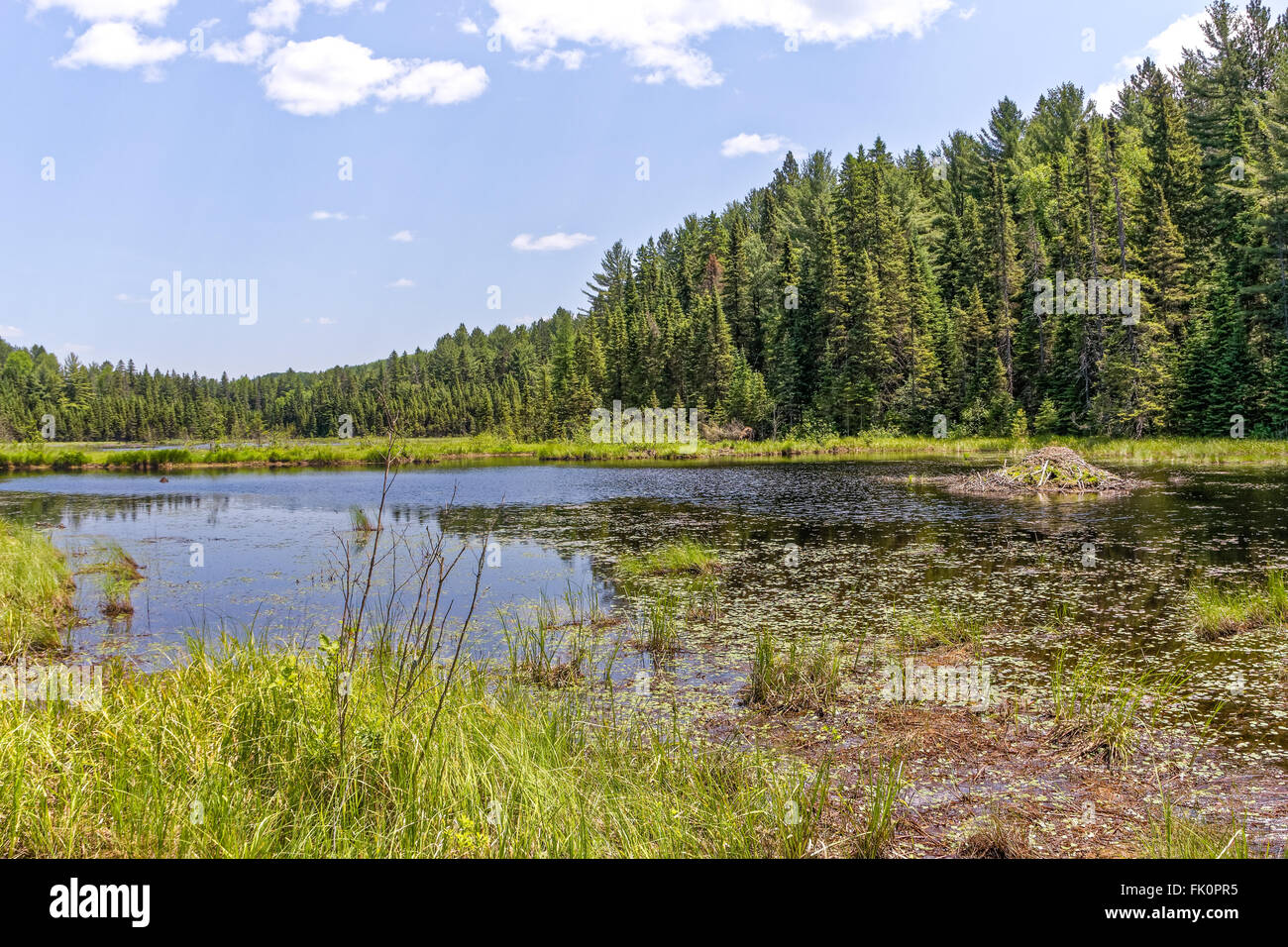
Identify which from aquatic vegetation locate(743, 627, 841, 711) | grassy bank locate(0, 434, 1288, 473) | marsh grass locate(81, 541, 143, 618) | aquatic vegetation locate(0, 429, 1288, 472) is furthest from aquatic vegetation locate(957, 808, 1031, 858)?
grassy bank locate(0, 434, 1288, 473)

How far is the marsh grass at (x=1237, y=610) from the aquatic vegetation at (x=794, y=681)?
4919 mm

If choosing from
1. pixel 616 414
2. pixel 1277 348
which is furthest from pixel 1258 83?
pixel 616 414

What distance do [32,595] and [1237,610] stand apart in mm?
16883

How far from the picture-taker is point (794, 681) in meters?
7.37

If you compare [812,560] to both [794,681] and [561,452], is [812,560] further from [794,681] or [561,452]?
[561,452]

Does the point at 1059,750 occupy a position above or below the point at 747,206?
below

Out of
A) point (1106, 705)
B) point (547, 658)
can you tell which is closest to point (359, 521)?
point (547, 658)

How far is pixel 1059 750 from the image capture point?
584 centimetres

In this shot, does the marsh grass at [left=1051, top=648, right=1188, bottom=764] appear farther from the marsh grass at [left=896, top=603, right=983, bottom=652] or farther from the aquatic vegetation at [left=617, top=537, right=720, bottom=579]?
the aquatic vegetation at [left=617, top=537, right=720, bottom=579]

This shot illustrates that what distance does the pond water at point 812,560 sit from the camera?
856 centimetres

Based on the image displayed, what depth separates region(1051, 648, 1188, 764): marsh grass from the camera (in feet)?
19.1

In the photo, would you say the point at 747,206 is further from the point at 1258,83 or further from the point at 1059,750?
the point at 1059,750

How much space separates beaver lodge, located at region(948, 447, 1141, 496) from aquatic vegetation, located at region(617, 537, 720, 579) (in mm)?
15310
